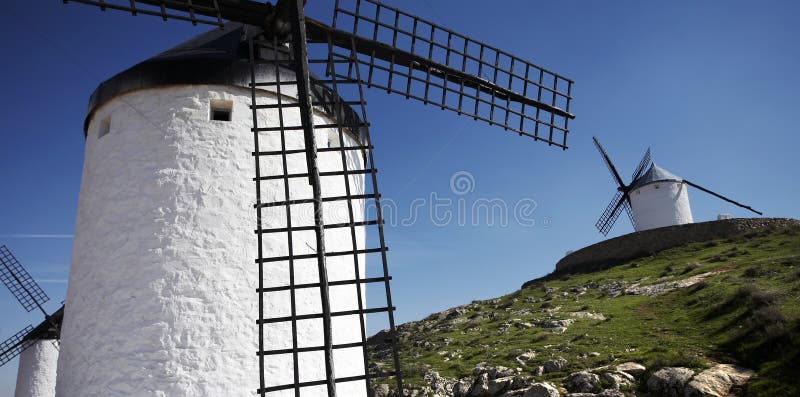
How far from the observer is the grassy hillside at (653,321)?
1020cm

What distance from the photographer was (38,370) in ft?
53.9

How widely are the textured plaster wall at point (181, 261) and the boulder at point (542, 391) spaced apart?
13.6ft

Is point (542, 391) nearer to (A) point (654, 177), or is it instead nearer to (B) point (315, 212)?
(B) point (315, 212)

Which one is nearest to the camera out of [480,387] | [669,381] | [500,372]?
[669,381]

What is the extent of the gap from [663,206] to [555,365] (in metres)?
21.5

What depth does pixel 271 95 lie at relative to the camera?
7.73 metres

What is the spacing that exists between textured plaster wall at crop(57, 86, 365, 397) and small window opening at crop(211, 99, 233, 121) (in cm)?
10

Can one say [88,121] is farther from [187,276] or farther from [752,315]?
[752,315]

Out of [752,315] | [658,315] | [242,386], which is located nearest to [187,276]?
[242,386]

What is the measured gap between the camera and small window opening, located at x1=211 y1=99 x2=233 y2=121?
7.59 meters

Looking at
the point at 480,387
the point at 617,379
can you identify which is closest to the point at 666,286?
the point at 617,379

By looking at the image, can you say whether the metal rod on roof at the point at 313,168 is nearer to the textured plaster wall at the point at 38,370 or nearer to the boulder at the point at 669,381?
the boulder at the point at 669,381

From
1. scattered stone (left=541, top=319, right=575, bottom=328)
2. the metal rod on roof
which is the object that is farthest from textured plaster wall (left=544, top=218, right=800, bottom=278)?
the metal rod on roof

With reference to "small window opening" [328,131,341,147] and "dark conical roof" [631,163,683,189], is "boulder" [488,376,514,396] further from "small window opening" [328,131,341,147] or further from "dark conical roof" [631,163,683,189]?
"dark conical roof" [631,163,683,189]
